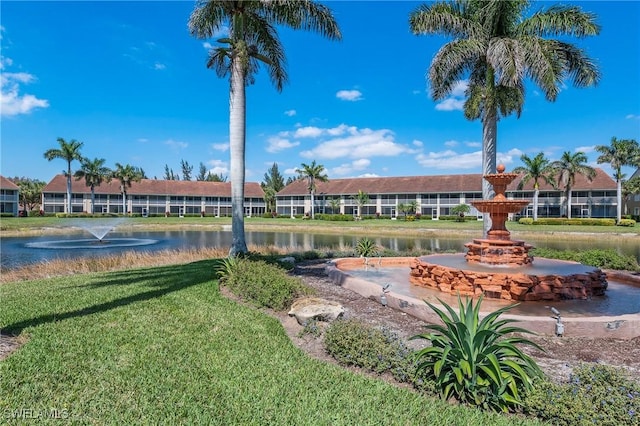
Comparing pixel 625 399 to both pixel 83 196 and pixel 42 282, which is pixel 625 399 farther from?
pixel 83 196

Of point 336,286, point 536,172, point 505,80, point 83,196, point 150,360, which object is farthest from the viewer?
point 83,196

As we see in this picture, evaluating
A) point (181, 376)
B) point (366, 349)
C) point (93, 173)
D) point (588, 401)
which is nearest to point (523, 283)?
point (588, 401)

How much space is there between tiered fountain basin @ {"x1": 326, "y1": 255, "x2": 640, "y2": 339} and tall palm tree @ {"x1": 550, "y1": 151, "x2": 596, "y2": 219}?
45.4m

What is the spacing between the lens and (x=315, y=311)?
688 cm

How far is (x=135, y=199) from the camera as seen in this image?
7475 centimetres

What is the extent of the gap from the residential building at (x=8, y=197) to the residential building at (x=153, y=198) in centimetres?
461

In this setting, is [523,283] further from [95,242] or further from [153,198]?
[153,198]

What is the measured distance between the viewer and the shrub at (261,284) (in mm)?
8047

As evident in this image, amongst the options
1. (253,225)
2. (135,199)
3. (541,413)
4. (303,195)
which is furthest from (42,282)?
(135,199)

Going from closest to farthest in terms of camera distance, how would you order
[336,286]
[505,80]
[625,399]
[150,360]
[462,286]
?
[625,399], [150,360], [462,286], [336,286], [505,80]

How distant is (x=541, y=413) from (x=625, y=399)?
842 mm

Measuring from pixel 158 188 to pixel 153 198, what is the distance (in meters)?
2.35

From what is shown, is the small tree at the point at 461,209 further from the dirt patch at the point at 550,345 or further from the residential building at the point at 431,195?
the dirt patch at the point at 550,345

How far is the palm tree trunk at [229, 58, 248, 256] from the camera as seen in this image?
40.9ft
